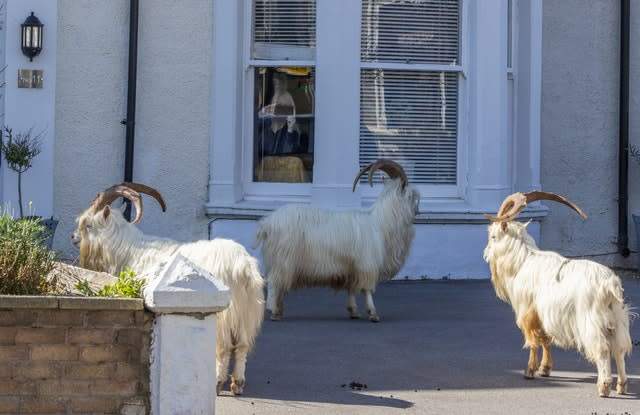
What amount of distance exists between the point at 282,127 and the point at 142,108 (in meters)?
1.78

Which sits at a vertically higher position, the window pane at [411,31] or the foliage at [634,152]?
the window pane at [411,31]

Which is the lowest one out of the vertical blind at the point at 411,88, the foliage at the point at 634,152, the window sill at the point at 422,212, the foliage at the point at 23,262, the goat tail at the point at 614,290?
the goat tail at the point at 614,290

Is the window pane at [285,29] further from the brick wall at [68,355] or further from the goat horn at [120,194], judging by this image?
the brick wall at [68,355]

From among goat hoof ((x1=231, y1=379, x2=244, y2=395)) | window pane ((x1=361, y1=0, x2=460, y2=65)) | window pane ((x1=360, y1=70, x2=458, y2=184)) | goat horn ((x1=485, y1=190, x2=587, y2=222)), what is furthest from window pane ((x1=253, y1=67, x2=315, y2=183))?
goat hoof ((x1=231, y1=379, x2=244, y2=395))

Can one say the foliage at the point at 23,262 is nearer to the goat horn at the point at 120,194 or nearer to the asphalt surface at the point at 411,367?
the asphalt surface at the point at 411,367

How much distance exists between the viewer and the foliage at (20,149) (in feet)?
43.4

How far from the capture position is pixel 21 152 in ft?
43.5

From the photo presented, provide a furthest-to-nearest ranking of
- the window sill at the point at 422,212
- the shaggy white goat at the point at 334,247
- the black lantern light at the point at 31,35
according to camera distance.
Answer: the window sill at the point at 422,212
the black lantern light at the point at 31,35
the shaggy white goat at the point at 334,247

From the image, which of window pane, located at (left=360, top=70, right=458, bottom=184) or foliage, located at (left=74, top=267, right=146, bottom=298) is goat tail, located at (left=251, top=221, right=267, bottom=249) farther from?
foliage, located at (left=74, top=267, right=146, bottom=298)

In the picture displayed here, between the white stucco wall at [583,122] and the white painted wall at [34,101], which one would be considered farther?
the white stucco wall at [583,122]

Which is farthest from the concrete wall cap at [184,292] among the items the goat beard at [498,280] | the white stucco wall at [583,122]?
the white stucco wall at [583,122]

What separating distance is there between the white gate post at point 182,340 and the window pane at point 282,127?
7.76 m

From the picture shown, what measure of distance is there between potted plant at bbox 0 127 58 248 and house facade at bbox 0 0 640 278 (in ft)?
0.44

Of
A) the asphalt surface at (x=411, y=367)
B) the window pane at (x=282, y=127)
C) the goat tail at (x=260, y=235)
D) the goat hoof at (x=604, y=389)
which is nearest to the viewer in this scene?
Answer: the asphalt surface at (x=411, y=367)
